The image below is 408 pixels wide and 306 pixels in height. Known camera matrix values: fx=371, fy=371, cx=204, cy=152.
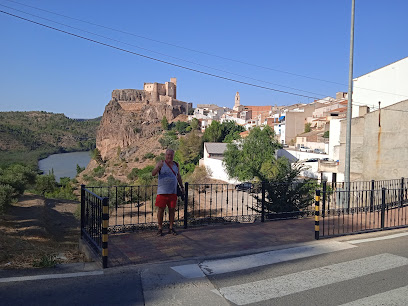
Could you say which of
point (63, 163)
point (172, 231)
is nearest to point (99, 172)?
point (63, 163)

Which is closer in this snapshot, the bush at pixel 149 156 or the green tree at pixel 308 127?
the green tree at pixel 308 127

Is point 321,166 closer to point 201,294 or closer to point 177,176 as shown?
point 177,176

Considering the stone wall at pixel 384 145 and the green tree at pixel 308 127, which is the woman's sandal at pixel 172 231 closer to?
the stone wall at pixel 384 145

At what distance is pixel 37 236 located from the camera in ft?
42.0

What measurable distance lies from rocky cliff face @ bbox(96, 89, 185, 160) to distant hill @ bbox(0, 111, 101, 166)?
12347mm

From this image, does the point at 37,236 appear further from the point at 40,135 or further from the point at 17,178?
the point at 40,135

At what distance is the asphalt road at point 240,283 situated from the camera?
453 cm

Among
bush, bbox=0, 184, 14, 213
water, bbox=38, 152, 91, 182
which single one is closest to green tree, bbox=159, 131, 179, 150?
water, bbox=38, 152, 91, 182

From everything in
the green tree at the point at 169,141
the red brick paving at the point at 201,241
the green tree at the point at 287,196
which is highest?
the green tree at the point at 169,141

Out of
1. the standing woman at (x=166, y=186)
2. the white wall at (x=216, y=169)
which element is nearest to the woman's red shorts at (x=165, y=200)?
the standing woman at (x=166, y=186)

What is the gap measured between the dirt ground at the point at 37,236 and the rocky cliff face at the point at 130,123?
83.2 m

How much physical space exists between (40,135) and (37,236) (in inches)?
4045

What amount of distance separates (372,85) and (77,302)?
2945cm

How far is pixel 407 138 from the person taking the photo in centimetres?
1842
